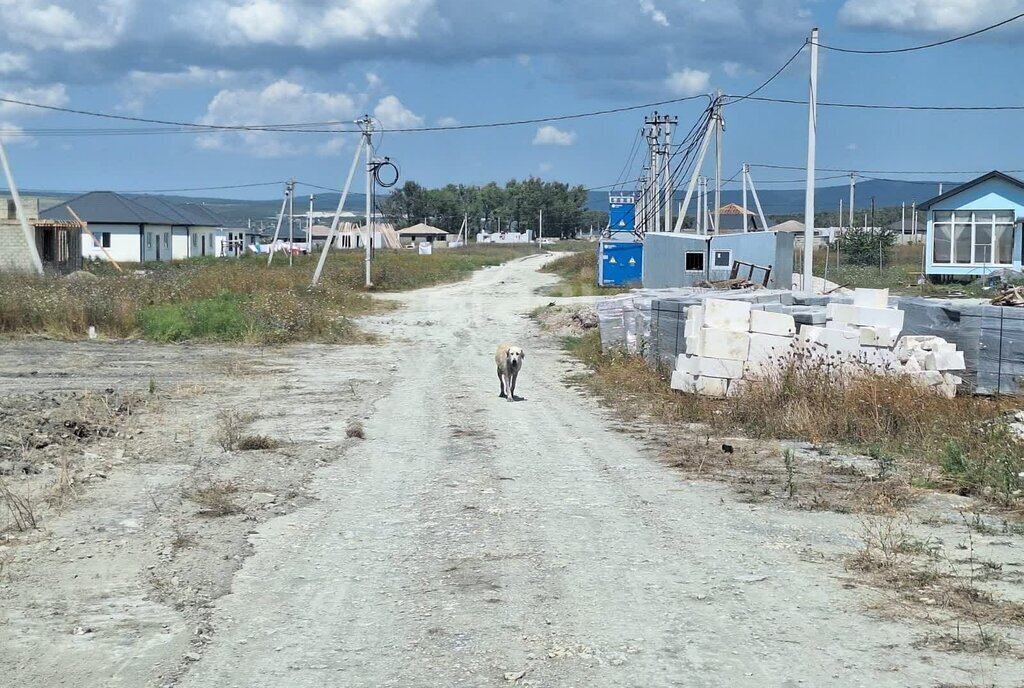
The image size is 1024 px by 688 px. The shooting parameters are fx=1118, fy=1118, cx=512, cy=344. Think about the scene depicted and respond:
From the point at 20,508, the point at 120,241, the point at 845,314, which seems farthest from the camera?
the point at 120,241

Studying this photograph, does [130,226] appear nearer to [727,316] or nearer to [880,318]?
[727,316]

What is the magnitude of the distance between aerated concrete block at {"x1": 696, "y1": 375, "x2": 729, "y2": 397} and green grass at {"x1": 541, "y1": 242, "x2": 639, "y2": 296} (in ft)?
84.1

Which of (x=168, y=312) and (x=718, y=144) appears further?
(x=718, y=144)

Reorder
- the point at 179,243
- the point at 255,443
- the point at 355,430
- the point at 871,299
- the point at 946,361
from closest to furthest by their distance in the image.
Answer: the point at 255,443
the point at 355,430
the point at 946,361
the point at 871,299
the point at 179,243

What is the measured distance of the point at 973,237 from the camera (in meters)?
42.6

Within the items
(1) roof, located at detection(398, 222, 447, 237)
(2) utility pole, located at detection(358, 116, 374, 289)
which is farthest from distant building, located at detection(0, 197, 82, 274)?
(1) roof, located at detection(398, 222, 447, 237)

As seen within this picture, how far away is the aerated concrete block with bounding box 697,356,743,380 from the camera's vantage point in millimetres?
13844

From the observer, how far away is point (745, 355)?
13859 mm

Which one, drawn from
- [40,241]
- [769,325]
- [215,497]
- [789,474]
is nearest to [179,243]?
[40,241]

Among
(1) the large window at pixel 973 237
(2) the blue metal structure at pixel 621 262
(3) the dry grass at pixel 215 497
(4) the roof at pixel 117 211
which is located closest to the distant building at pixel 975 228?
(1) the large window at pixel 973 237

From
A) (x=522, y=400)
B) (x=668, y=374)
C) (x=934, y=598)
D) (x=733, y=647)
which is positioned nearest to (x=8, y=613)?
(x=733, y=647)

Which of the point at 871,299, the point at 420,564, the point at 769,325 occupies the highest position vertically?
the point at 871,299

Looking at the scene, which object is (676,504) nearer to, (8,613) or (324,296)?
(8,613)

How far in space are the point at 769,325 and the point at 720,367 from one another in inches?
31.8
